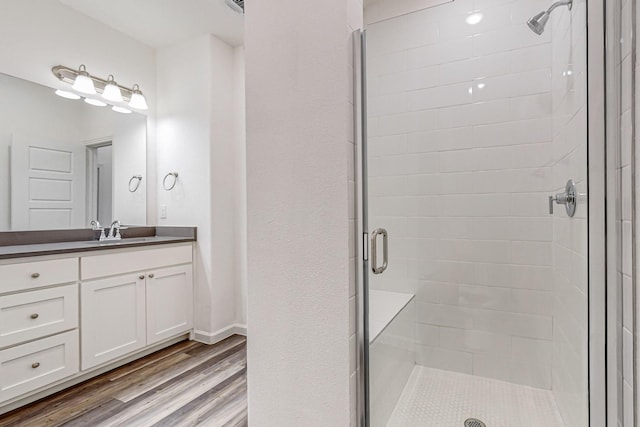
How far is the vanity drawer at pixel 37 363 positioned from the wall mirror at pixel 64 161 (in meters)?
0.84

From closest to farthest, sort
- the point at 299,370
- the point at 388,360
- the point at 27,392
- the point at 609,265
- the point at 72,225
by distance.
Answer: the point at 609,265 < the point at 299,370 < the point at 388,360 < the point at 27,392 < the point at 72,225

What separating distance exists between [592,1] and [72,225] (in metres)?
3.07

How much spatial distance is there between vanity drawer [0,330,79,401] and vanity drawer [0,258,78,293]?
31 centimetres

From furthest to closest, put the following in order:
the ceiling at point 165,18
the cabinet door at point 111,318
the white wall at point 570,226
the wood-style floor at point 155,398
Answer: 1. the ceiling at point 165,18
2. the cabinet door at point 111,318
3. the wood-style floor at point 155,398
4. the white wall at point 570,226

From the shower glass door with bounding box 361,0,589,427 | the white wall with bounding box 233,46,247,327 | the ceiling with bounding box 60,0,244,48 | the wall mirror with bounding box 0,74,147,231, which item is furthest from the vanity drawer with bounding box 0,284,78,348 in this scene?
the ceiling with bounding box 60,0,244,48

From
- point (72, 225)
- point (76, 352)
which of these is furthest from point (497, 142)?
point (72, 225)

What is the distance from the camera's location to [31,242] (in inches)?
87.3

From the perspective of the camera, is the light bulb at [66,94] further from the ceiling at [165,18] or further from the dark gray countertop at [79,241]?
the dark gray countertop at [79,241]

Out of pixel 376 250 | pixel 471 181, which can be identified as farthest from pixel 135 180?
pixel 471 181

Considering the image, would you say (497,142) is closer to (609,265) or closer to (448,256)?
(448,256)

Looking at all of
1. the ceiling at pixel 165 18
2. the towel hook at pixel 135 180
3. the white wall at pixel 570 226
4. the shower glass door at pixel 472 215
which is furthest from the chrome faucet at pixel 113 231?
the white wall at pixel 570 226

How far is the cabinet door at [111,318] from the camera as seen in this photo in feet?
6.64

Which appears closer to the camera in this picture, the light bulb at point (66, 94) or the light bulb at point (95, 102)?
the light bulb at point (66, 94)

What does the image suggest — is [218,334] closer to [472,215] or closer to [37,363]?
[37,363]
